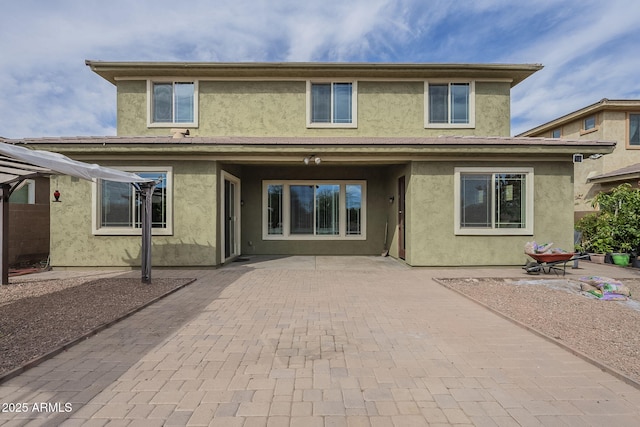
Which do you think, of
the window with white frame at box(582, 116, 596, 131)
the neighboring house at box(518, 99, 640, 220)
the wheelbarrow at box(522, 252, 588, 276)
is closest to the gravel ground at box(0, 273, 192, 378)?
the wheelbarrow at box(522, 252, 588, 276)

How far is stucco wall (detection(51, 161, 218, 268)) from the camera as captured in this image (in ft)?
31.2

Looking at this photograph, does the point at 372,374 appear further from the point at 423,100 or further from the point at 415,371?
the point at 423,100

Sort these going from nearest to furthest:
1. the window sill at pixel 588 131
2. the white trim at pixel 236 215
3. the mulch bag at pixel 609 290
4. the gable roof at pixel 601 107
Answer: the mulch bag at pixel 609 290 → the white trim at pixel 236 215 → the gable roof at pixel 601 107 → the window sill at pixel 588 131

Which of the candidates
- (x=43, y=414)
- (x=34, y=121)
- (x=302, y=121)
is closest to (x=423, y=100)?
(x=302, y=121)

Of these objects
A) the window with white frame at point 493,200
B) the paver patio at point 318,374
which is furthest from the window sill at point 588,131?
the paver patio at point 318,374

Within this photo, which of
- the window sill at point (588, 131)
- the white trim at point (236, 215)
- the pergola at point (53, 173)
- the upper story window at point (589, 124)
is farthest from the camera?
the upper story window at point (589, 124)

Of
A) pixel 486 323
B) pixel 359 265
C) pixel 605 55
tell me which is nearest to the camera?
pixel 486 323

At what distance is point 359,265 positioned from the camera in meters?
10.5

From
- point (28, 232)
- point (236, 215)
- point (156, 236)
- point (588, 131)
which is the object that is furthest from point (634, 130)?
point (28, 232)

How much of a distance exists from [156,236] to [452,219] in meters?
8.30

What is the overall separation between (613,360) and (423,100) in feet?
32.5

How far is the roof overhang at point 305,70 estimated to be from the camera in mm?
11500

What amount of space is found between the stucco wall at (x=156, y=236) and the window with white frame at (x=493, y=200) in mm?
7049

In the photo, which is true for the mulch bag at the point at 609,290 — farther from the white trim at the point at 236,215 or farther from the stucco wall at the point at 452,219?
the white trim at the point at 236,215
